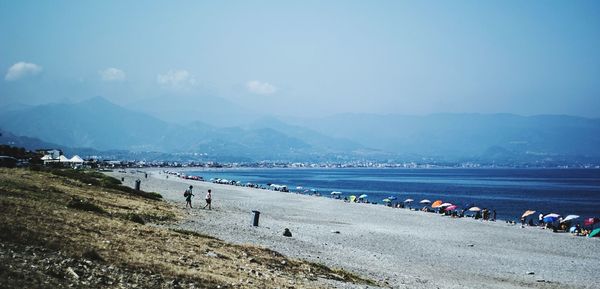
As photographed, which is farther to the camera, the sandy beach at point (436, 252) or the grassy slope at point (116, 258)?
the sandy beach at point (436, 252)

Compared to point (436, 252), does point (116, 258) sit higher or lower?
higher

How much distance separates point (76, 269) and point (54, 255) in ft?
3.08

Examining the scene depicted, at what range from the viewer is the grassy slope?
380 inches

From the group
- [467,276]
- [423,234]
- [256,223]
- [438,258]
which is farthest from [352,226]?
[467,276]

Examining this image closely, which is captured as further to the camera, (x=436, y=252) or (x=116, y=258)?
(x=436, y=252)

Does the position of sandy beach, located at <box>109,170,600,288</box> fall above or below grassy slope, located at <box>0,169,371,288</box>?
below

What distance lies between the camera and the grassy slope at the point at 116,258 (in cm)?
964

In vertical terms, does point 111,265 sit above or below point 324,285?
above

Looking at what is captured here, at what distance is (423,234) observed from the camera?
115 feet

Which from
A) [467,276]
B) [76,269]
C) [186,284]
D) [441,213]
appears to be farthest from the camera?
[441,213]

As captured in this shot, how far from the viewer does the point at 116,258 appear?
11438 mm

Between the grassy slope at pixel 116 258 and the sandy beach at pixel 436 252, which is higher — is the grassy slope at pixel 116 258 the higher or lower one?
the higher one

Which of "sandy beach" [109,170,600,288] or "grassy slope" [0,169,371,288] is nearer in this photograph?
"grassy slope" [0,169,371,288]

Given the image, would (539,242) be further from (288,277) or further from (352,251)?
(288,277)
